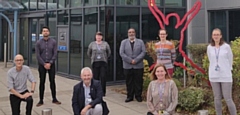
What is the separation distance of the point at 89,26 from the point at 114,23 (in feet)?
3.27

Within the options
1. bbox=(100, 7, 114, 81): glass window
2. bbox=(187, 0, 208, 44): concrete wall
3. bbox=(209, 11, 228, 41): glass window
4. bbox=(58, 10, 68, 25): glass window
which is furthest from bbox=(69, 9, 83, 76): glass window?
bbox=(209, 11, 228, 41): glass window

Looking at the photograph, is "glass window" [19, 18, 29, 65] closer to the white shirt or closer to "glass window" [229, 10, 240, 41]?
"glass window" [229, 10, 240, 41]

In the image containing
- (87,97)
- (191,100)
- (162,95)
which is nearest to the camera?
(162,95)

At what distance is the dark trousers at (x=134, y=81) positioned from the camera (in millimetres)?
7922

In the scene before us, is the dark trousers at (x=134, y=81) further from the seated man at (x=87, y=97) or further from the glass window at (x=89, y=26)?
the glass window at (x=89, y=26)

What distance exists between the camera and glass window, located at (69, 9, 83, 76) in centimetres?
1163

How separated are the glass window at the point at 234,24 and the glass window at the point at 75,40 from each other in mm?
5423

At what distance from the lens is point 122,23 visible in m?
10.9

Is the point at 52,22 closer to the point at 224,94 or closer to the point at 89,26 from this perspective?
the point at 89,26

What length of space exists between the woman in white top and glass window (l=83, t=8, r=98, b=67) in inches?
225

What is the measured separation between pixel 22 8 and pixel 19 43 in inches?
75.9

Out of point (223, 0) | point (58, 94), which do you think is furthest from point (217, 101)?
point (223, 0)

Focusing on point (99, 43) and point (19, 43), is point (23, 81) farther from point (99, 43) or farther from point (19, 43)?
point (19, 43)

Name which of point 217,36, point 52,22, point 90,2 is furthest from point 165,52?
point 52,22
